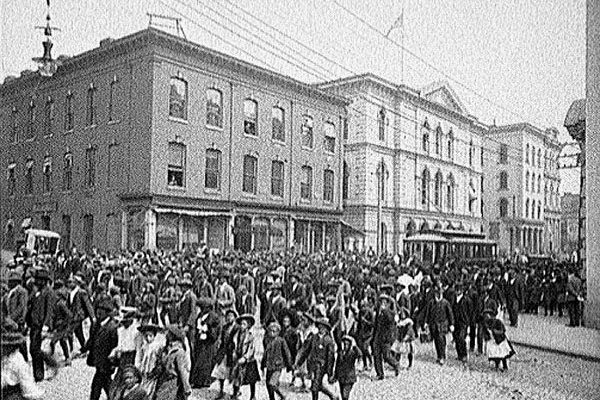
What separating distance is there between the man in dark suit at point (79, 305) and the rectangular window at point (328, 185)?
3093 mm

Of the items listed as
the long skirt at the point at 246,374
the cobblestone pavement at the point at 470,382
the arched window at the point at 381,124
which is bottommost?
the cobblestone pavement at the point at 470,382

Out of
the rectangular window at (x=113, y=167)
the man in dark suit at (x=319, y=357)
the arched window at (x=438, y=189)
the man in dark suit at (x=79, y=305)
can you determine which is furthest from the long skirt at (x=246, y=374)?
the arched window at (x=438, y=189)

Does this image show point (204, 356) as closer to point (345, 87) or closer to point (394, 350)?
point (394, 350)

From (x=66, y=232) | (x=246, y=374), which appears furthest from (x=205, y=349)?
(x=66, y=232)

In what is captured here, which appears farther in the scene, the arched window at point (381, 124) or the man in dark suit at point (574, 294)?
the arched window at point (381, 124)

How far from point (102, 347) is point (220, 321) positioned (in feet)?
3.87

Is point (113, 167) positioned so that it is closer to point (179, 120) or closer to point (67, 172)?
point (67, 172)

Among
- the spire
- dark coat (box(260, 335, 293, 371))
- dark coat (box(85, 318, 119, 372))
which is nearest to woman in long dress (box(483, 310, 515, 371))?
dark coat (box(260, 335, 293, 371))

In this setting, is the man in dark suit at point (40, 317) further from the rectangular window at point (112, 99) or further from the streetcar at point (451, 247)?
the streetcar at point (451, 247)

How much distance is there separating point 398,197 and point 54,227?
4.73 metres

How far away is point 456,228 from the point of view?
7.21 metres

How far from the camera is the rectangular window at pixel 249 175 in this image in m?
5.26

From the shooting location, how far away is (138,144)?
13.8 feet

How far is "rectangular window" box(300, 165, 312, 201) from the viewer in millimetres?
6124
